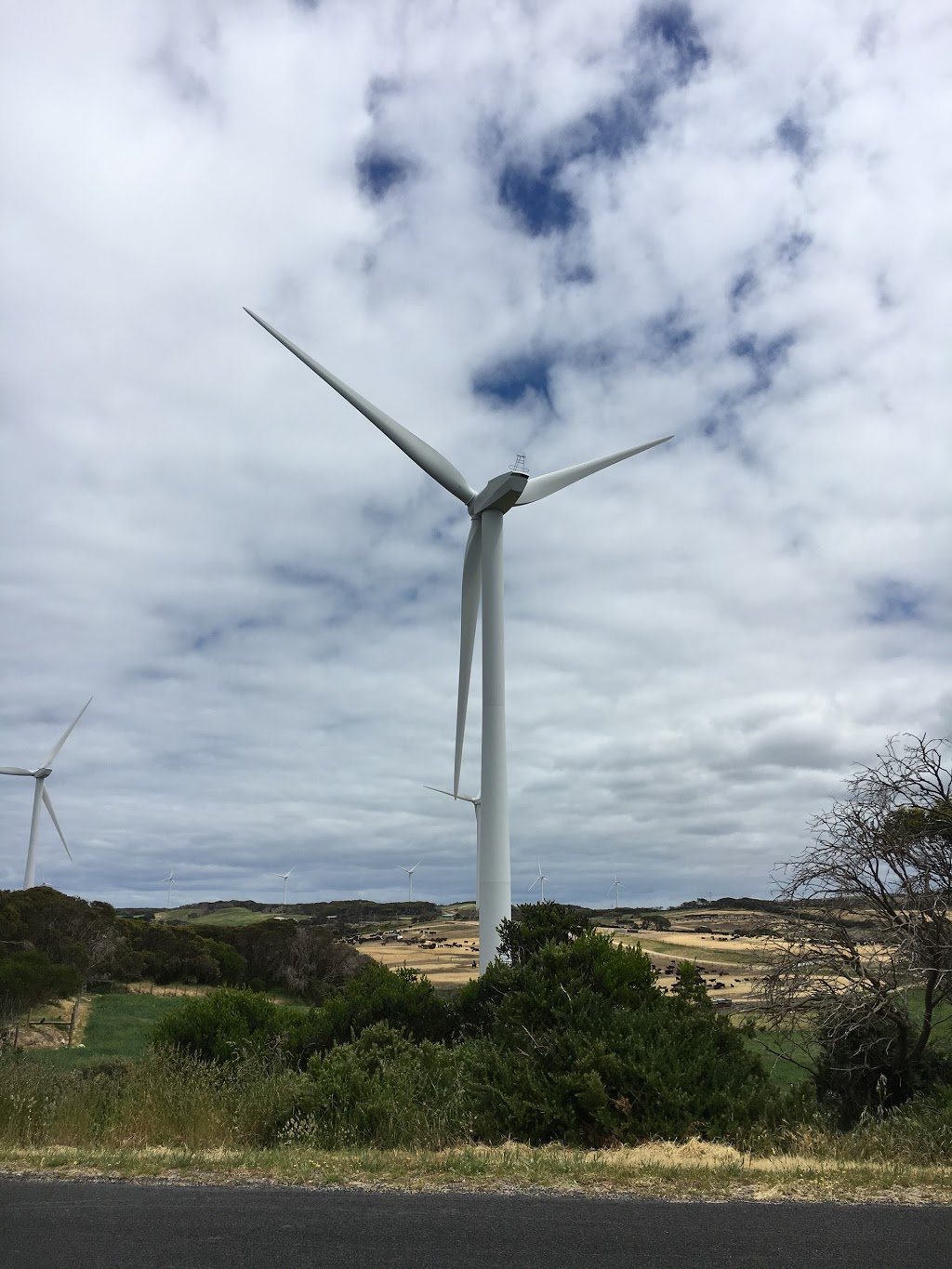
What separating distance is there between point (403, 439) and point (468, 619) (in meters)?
5.76

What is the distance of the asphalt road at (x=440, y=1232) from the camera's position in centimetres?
670

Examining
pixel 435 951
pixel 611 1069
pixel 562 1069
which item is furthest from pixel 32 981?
pixel 435 951

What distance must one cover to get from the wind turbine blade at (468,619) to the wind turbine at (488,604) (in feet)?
0.09

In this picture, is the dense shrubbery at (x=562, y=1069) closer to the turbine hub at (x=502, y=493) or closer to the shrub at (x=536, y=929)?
the shrub at (x=536, y=929)

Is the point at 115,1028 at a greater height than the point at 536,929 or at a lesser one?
lesser

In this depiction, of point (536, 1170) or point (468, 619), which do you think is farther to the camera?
point (468, 619)

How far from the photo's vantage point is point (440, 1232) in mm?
7332

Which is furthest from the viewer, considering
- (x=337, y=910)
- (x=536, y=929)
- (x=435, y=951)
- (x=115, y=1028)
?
(x=337, y=910)

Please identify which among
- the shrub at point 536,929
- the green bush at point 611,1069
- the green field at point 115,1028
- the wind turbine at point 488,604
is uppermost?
the wind turbine at point 488,604

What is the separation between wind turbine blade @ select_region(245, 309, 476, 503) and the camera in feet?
98.1

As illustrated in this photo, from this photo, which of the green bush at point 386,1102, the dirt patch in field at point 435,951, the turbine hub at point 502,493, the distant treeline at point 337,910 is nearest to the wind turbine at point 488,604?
the turbine hub at point 502,493

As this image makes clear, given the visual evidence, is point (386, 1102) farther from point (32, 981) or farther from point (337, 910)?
point (337, 910)

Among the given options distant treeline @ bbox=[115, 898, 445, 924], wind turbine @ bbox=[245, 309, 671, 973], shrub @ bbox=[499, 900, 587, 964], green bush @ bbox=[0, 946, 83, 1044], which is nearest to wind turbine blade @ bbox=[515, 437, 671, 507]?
wind turbine @ bbox=[245, 309, 671, 973]

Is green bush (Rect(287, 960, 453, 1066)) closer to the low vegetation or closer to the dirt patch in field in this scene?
the low vegetation
